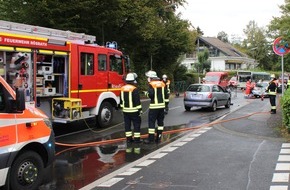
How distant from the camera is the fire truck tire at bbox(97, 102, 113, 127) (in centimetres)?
1408

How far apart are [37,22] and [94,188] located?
15377 millimetres

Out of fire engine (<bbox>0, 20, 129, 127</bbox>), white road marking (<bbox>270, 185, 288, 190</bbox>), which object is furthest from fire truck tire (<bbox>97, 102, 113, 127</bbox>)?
white road marking (<bbox>270, 185, 288, 190</bbox>)

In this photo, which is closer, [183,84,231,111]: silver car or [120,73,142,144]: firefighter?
[120,73,142,144]: firefighter

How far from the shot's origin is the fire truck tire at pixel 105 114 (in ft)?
46.2

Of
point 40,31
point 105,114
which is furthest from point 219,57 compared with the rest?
point 40,31

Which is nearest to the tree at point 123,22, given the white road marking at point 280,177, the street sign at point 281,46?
the street sign at point 281,46

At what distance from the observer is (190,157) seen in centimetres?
912

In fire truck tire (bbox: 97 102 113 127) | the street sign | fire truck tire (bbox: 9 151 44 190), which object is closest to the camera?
fire truck tire (bbox: 9 151 44 190)

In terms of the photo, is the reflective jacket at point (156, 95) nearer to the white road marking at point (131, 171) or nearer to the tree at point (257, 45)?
the white road marking at point (131, 171)

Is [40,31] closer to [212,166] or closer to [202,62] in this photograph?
[212,166]

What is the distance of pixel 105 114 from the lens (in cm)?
1428

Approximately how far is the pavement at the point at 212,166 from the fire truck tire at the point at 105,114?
336 centimetres

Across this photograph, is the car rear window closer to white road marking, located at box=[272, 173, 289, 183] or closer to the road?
the road

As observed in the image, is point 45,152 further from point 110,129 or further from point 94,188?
point 110,129
